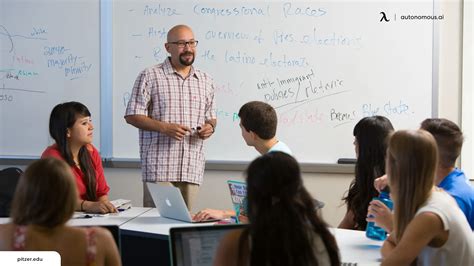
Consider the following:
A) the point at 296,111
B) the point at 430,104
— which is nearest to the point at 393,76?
the point at 430,104

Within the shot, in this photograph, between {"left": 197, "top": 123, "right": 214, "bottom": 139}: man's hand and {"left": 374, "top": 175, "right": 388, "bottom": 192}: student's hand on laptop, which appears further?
{"left": 197, "top": 123, "right": 214, "bottom": 139}: man's hand

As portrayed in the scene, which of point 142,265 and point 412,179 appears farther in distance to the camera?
point 142,265

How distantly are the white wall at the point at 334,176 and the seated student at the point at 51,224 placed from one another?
2591mm

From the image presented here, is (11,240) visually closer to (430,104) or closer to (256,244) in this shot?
(256,244)

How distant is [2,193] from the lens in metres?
3.55

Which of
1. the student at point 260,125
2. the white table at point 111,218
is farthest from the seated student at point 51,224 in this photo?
the student at point 260,125

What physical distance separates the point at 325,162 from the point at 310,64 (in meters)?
0.64

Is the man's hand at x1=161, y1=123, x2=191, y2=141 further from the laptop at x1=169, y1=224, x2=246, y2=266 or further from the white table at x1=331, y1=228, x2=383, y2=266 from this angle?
the laptop at x1=169, y1=224, x2=246, y2=266

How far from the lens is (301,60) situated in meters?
4.51

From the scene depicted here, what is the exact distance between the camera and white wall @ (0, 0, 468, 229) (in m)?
4.32

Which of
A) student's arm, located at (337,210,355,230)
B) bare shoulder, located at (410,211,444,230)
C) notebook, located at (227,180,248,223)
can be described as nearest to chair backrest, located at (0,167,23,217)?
notebook, located at (227,180,248,223)

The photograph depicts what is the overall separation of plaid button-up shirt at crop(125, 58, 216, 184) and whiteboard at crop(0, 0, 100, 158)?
73 cm

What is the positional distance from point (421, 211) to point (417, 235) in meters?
0.07

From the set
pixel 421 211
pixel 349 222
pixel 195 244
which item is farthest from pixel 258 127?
pixel 195 244
